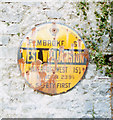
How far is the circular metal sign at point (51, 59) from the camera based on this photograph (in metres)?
2.72

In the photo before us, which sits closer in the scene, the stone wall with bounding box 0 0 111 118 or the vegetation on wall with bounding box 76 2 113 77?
the stone wall with bounding box 0 0 111 118

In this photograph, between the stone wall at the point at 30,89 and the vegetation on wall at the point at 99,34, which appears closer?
the stone wall at the point at 30,89

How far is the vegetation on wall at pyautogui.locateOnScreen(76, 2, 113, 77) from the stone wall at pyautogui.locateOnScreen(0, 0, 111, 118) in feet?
0.22

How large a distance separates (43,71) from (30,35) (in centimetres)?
59

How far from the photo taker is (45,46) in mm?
2742

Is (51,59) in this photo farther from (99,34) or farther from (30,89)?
(99,34)

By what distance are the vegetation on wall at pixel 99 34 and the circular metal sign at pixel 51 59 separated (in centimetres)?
16

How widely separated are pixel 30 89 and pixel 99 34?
4.52ft

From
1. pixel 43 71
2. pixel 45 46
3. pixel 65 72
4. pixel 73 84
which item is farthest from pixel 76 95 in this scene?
pixel 45 46

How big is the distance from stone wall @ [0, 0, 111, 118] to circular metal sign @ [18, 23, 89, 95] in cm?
10

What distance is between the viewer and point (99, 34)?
2842 mm

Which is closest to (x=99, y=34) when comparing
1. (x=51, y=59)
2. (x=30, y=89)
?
(x=51, y=59)

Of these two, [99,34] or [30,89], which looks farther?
[99,34]

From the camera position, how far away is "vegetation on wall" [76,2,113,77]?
9.23 ft
